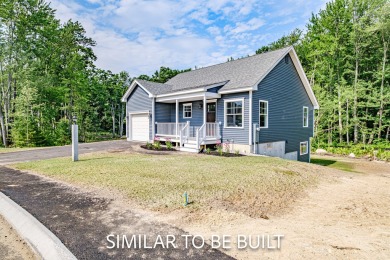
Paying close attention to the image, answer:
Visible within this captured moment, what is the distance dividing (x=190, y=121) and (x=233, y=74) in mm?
4483

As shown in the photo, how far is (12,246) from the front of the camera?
3.11 metres

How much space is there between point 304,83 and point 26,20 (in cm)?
2415

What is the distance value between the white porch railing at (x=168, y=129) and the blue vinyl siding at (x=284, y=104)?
495 cm

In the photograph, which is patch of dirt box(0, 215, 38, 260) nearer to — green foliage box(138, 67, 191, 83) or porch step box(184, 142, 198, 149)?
porch step box(184, 142, 198, 149)

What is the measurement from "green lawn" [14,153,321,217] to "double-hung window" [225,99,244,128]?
4.85m

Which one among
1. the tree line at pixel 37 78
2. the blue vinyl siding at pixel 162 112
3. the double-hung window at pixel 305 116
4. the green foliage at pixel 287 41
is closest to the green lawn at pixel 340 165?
the double-hung window at pixel 305 116

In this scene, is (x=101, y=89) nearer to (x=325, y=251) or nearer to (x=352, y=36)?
(x=352, y=36)

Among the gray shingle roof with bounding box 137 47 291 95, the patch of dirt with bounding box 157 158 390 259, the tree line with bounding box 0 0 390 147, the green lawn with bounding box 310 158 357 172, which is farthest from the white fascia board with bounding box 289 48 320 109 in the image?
the patch of dirt with bounding box 157 158 390 259

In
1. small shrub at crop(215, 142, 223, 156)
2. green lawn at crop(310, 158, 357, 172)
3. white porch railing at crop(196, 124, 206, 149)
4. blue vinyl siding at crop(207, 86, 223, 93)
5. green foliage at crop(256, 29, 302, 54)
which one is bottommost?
green lawn at crop(310, 158, 357, 172)

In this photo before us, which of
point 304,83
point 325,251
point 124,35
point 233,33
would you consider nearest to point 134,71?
point 124,35

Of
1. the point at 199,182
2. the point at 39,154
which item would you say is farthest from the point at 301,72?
the point at 39,154

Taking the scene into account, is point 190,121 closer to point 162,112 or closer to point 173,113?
point 173,113

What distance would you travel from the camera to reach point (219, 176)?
659cm

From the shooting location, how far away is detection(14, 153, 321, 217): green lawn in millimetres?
4664
